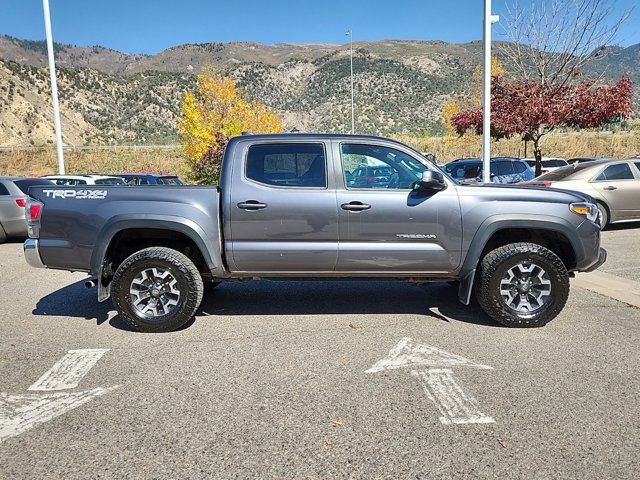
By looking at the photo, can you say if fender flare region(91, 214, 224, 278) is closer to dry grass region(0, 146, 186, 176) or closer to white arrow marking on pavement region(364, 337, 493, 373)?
white arrow marking on pavement region(364, 337, 493, 373)

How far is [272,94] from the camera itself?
90.0 metres

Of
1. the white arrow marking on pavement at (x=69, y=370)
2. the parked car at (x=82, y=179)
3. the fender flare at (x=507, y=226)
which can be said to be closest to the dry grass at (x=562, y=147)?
the parked car at (x=82, y=179)

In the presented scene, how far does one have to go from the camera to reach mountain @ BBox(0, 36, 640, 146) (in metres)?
64.5

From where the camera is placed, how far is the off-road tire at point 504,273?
16.4 ft

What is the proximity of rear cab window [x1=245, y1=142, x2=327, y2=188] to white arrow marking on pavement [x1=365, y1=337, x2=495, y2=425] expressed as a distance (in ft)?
5.83

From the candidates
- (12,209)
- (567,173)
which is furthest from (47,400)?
(567,173)

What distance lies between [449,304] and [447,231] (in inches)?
54.2

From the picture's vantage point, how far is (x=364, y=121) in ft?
238

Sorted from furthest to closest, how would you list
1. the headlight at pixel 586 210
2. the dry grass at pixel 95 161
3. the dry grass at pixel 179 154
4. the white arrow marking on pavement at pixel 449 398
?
the dry grass at pixel 95 161 → the dry grass at pixel 179 154 → the headlight at pixel 586 210 → the white arrow marking on pavement at pixel 449 398

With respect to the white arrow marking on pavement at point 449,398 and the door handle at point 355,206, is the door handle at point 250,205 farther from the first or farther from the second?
the white arrow marking on pavement at point 449,398

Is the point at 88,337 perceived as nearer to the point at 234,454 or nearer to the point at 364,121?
the point at 234,454

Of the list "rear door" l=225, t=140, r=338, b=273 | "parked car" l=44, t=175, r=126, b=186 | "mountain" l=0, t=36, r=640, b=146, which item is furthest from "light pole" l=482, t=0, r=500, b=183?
"mountain" l=0, t=36, r=640, b=146

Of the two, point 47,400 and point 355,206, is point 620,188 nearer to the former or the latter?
point 355,206

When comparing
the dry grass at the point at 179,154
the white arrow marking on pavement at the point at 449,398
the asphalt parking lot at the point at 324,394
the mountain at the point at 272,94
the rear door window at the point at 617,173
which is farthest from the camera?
the mountain at the point at 272,94
